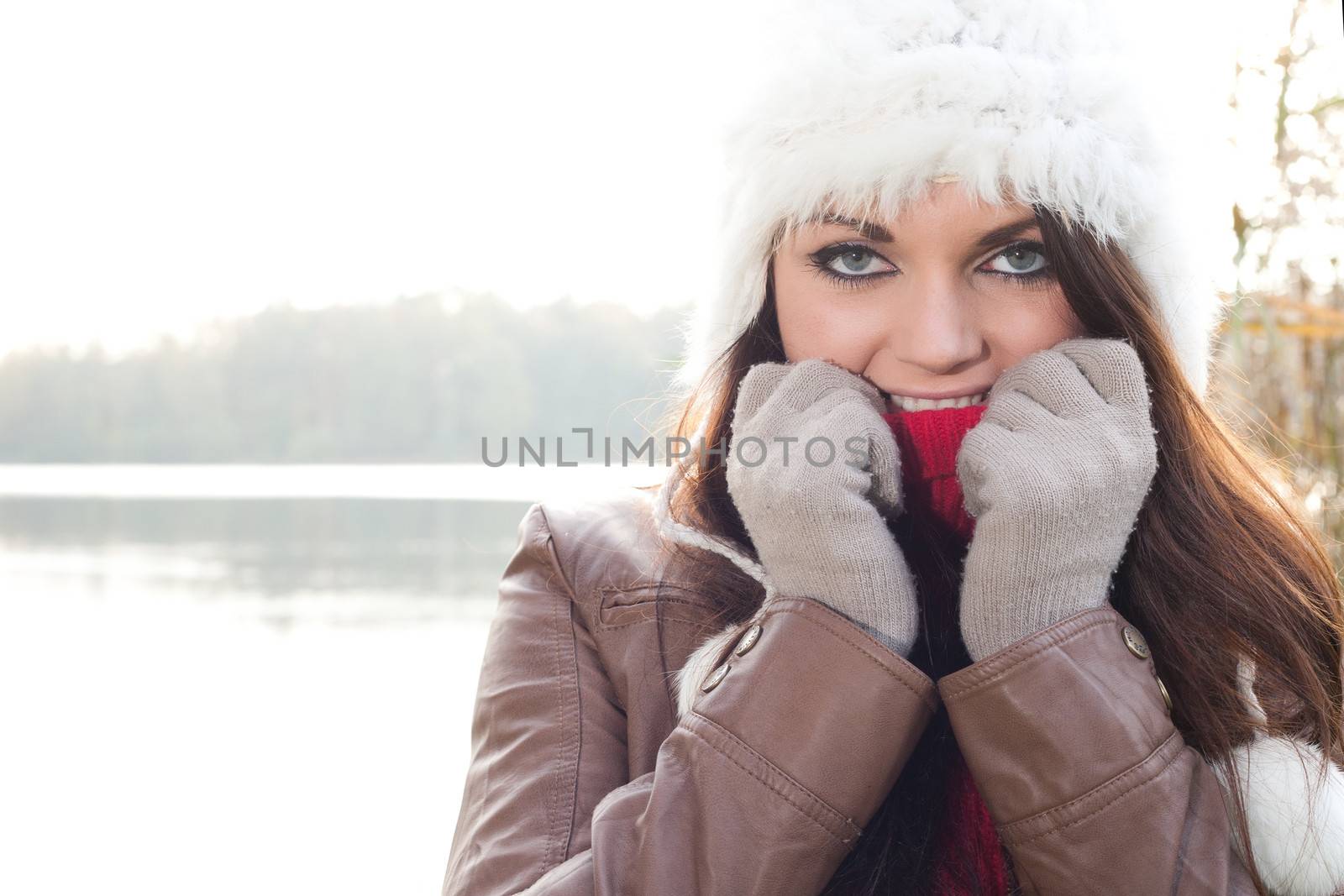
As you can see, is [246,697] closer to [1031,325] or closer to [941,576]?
[941,576]

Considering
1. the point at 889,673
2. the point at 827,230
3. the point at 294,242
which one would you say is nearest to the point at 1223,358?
the point at 827,230

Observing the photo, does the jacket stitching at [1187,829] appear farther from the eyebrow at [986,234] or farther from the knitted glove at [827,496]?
the eyebrow at [986,234]

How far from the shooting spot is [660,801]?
892mm

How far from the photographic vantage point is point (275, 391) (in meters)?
9.31

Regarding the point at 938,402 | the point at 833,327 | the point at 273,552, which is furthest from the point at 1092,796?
the point at 273,552

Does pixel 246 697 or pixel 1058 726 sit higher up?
pixel 1058 726

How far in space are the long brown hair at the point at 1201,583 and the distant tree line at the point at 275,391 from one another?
293 inches

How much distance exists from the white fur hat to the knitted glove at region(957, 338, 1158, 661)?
192 millimetres

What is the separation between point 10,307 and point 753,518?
1027 cm

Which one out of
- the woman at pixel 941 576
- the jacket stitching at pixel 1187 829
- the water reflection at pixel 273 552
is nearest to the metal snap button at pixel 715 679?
the woman at pixel 941 576

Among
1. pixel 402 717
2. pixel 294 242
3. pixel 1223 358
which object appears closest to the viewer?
pixel 1223 358

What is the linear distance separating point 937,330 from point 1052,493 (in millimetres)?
222

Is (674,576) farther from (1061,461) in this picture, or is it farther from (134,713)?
(134,713)

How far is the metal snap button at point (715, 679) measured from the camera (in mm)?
947
